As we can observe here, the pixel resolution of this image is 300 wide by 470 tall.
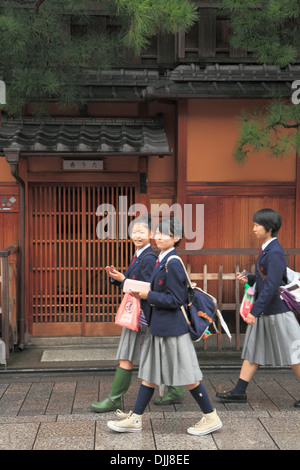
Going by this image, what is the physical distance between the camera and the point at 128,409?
6.83 m

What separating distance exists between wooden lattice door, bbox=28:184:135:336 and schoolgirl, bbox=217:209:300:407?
373cm

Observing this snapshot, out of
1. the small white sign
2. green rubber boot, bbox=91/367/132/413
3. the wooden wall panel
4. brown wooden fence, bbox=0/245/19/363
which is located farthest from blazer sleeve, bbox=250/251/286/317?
the small white sign

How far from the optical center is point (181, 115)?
9.64 m

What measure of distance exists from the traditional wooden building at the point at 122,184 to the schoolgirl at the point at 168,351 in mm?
3821

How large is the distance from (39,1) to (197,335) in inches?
203

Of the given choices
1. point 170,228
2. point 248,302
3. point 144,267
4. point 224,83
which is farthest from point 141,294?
point 224,83

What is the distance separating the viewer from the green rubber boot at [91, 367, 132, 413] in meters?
6.54

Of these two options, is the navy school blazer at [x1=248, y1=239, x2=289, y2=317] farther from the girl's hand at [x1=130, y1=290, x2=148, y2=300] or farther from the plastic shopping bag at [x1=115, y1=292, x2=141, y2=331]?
the girl's hand at [x1=130, y1=290, x2=148, y2=300]

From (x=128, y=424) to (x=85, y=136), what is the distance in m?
5.01

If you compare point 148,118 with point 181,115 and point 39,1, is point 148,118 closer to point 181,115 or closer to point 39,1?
point 181,115

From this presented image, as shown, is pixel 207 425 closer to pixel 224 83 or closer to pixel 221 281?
pixel 221 281

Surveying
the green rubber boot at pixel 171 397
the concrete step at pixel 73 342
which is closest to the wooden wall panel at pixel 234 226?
the concrete step at pixel 73 342

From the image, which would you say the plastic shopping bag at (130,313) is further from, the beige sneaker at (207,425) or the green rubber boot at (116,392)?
the beige sneaker at (207,425)

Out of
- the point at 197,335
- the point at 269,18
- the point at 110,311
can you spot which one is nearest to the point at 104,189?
the point at 110,311
